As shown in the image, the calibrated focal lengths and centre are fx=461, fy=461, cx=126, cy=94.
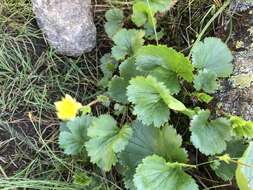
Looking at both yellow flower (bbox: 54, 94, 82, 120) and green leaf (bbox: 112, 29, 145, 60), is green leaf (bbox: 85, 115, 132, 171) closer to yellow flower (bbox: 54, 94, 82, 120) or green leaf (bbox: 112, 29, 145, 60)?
yellow flower (bbox: 54, 94, 82, 120)

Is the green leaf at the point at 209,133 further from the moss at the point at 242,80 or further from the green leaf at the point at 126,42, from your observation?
the green leaf at the point at 126,42

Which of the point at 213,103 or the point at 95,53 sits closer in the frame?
the point at 213,103

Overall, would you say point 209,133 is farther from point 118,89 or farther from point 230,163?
point 118,89

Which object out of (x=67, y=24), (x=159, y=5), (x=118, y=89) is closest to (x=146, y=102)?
(x=118, y=89)

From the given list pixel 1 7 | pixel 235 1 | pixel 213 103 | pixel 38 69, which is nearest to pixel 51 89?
pixel 38 69

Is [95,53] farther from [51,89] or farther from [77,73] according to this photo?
[51,89]

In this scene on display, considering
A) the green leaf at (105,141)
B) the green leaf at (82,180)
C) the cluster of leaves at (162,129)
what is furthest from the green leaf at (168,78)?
the green leaf at (82,180)

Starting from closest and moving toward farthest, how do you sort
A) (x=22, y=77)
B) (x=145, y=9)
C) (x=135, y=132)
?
(x=135, y=132), (x=145, y=9), (x=22, y=77)
